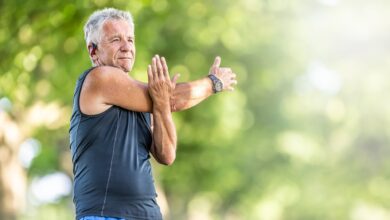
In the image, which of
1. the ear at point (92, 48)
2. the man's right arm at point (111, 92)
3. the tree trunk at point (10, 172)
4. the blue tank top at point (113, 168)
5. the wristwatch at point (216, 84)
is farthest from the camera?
the tree trunk at point (10, 172)

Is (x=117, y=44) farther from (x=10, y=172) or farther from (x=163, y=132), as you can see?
(x=10, y=172)

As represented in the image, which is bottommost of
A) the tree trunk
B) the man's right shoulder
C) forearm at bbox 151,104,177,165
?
forearm at bbox 151,104,177,165

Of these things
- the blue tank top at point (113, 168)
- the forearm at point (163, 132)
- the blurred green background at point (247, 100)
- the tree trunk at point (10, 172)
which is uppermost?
the blurred green background at point (247, 100)

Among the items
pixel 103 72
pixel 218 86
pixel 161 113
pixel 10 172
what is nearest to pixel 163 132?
pixel 161 113

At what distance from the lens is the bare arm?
16.1 feet

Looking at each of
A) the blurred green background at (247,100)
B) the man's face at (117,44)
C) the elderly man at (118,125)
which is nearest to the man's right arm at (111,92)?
the elderly man at (118,125)

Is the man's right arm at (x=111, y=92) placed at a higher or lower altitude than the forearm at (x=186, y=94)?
lower

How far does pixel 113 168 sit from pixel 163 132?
34cm

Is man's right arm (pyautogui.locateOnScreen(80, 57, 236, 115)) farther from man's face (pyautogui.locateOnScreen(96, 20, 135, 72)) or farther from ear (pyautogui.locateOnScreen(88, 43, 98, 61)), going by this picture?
ear (pyautogui.locateOnScreen(88, 43, 98, 61))

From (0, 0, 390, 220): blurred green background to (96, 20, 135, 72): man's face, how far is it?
20.7ft

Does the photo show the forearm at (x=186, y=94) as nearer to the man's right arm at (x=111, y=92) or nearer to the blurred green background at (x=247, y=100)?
the man's right arm at (x=111, y=92)

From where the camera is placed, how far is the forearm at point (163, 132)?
4.90 metres

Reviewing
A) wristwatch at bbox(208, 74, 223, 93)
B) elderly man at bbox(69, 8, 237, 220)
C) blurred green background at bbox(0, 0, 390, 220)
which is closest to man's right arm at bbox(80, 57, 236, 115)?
elderly man at bbox(69, 8, 237, 220)

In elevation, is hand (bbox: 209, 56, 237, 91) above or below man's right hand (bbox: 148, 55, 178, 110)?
above
